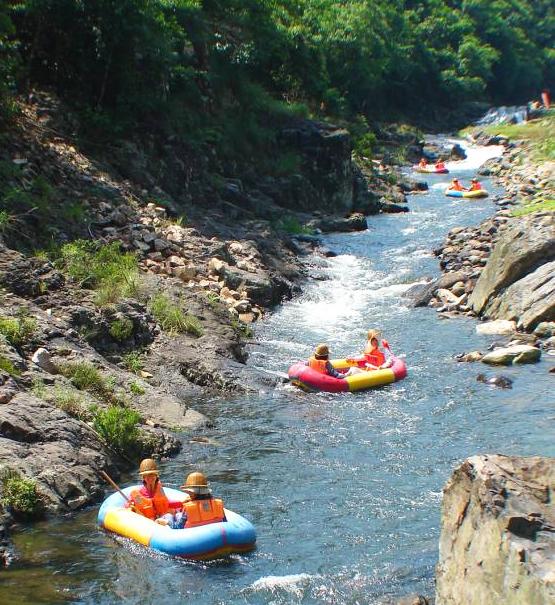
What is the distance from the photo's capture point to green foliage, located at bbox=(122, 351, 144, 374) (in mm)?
12962

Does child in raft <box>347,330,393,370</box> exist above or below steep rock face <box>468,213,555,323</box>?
below

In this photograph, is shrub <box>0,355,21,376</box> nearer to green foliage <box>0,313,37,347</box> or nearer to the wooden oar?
green foliage <box>0,313,37,347</box>

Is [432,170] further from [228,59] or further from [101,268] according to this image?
[101,268]

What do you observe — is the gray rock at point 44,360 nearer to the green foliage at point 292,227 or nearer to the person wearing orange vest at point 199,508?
the person wearing orange vest at point 199,508

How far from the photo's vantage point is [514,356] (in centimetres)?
1403

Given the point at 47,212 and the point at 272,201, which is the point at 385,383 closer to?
the point at 47,212

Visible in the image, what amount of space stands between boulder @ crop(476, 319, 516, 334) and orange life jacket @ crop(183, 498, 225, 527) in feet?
29.0

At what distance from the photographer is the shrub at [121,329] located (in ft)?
43.7

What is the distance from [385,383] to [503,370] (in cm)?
182

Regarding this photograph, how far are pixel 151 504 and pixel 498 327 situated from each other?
8.95 metres

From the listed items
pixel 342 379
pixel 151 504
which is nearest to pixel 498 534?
pixel 151 504

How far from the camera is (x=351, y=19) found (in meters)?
44.7

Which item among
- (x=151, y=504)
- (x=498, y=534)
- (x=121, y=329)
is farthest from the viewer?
(x=121, y=329)

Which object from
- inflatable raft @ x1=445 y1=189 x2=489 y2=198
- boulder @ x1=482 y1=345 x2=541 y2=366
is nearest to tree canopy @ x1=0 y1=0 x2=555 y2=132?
inflatable raft @ x1=445 y1=189 x2=489 y2=198
